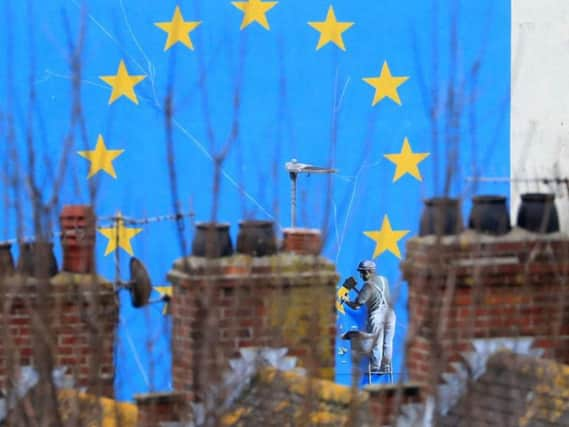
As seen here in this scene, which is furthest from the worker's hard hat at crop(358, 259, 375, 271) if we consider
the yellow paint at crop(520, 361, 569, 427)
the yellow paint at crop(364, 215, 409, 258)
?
the yellow paint at crop(520, 361, 569, 427)

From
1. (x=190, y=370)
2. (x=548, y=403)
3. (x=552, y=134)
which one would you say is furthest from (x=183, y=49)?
(x=548, y=403)

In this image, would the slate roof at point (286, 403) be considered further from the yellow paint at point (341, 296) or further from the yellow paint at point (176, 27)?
the yellow paint at point (176, 27)

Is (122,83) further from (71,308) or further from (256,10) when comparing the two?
(71,308)

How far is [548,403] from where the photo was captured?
34.9 feet

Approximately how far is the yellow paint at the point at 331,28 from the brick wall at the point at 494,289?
20.7 feet

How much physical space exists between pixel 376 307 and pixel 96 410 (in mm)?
8013

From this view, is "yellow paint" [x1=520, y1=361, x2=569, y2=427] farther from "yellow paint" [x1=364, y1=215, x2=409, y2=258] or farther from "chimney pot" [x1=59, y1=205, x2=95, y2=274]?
"yellow paint" [x1=364, y1=215, x2=409, y2=258]

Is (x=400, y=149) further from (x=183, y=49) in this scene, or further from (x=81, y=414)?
(x=81, y=414)

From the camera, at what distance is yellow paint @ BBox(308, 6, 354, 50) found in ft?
57.3

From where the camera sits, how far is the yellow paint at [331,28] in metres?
17.5

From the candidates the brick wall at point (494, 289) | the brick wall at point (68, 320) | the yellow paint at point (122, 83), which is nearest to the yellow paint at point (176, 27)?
the yellow paint at point (122, 83)

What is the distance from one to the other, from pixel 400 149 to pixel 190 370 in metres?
6.43

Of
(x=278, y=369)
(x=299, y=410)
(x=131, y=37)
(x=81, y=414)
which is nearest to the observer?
(x=81, y=414)

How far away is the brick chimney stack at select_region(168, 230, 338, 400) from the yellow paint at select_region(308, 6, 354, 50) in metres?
5.98
